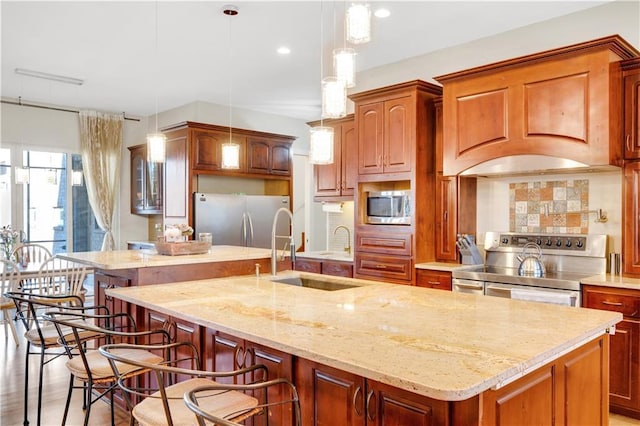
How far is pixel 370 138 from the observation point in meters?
4.70

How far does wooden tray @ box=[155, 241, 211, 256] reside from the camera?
3359 millimetres

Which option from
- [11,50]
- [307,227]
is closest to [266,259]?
[11,50]

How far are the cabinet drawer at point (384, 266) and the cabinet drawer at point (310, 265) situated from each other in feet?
1.84

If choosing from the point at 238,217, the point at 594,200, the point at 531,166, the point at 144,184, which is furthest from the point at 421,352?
the point at 144,184

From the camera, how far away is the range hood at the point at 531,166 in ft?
11.3

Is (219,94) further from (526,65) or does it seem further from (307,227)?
(526,65)

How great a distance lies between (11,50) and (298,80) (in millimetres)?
2978

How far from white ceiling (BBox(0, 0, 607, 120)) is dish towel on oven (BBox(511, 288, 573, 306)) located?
7.22 ft

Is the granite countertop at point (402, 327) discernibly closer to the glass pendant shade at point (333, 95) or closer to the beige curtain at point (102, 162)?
the glass pendant shade at point (333, 95)

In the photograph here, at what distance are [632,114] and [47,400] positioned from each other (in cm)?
450

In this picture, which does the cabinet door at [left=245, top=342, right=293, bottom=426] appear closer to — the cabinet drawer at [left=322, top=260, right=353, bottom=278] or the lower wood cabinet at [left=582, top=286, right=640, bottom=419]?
the lower wood cabinet at [left=582, top=286, right=640, bottom=419]

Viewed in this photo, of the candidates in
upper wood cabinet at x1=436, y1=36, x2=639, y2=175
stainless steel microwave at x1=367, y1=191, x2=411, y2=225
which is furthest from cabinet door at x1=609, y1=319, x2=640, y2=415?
stainless steel microwave at x1=367, y1=191, x2=411, y2=225

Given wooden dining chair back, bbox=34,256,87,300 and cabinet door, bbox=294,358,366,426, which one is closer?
cabinet door, bbox=294,358,366,426

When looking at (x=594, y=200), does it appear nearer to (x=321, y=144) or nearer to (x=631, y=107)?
(x=631, y=107)
